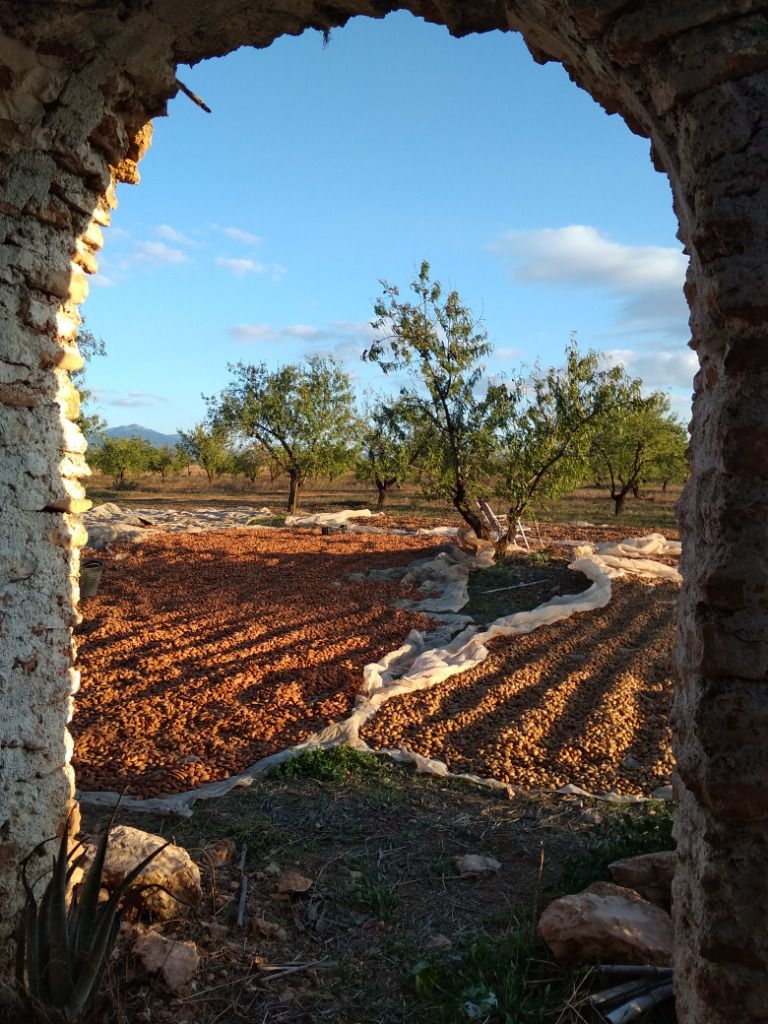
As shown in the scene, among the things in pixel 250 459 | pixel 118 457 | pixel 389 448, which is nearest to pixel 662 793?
pixel 389 448

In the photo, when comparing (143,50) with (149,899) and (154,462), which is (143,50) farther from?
(154,462)

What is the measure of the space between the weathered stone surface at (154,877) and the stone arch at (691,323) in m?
0.47

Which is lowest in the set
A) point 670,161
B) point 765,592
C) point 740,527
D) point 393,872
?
point 393,872

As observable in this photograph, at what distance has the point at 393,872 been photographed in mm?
3477

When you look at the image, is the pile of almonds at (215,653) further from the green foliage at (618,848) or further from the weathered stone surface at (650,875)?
the weathered stone surface at (650,875)

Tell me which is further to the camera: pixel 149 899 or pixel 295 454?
pixel 295 454

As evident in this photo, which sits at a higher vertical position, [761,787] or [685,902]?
[761,787]

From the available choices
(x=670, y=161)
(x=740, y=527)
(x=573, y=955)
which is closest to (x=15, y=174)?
(x=670, y=161)

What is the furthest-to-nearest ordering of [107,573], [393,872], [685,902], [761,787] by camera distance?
1. [107,573]
2. [393,872]
3. [685,902]
4. [761,787]

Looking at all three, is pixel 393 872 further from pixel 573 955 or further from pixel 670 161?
pixel 670 161

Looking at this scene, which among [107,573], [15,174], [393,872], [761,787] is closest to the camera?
[761,787]

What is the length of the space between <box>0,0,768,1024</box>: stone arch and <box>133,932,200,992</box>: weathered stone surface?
1.58ft

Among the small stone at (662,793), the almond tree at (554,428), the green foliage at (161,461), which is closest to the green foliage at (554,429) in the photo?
the almond tree at (554,428)

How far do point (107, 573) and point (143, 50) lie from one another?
8.37 meters
